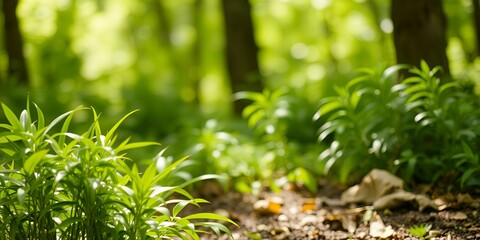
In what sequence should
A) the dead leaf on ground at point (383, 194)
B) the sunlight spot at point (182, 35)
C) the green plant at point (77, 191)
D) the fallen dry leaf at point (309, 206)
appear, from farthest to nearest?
the sunlight spot at point (182, 35) < the fallen dry leaf at point (309, 206) < the dead leaf on ground at point (383, 194) < the green plant at point (77, 191)

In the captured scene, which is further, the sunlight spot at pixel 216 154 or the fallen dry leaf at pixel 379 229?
the sunlight spot at pixel 216 154

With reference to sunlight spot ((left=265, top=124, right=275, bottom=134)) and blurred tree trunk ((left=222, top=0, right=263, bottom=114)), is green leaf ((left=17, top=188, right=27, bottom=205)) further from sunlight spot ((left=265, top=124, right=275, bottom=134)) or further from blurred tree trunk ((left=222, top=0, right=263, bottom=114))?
blurred tree trunk ((left=222, top=0, right=263, bottom=114))

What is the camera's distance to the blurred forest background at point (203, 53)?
5578mm

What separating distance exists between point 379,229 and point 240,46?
5303 mm

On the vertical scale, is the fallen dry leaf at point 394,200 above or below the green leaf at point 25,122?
below

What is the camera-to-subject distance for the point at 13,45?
8.77 m

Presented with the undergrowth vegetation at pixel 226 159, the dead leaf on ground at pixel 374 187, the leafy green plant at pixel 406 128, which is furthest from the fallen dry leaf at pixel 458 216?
the dead leaf on ground at pixel 374 187

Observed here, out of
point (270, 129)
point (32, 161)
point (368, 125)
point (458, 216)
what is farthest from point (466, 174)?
point (32, 161)

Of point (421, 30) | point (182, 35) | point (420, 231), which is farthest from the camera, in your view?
point (182, 35)

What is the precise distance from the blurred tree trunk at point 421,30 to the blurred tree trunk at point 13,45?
21.2 ft

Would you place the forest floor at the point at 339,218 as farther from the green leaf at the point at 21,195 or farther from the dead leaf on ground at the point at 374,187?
the green leaf at the point at 21,195

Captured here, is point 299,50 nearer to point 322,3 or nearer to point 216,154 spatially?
point 322,3

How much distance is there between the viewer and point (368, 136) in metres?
4.27

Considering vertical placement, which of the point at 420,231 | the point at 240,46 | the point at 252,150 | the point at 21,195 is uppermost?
the point at 240,46
